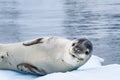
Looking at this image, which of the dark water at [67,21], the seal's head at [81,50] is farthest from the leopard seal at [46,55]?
the dark water at [67,21]

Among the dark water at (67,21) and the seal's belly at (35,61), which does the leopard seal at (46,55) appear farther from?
the dark water at (67,21)

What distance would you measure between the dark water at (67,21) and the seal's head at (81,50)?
1.73 metres

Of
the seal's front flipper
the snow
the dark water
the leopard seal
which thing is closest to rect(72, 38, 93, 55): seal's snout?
the leopard seal

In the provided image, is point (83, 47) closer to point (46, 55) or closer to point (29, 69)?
point (46, 55)

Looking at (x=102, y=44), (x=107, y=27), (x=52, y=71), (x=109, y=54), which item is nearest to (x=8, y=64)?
(x=52, y=71)

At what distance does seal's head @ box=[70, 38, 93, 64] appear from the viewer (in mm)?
2432

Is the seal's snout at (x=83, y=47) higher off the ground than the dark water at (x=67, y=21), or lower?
higher

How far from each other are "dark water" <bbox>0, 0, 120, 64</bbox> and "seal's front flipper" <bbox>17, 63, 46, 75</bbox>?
1.56 metres

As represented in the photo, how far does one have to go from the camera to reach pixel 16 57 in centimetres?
276

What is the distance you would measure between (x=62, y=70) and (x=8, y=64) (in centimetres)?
44

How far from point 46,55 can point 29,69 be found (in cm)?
17

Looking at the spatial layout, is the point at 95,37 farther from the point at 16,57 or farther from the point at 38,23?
the point at 16,57

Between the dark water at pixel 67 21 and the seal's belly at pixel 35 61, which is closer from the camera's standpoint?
the seal's belly at pixel 35 61

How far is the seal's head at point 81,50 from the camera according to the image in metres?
2.43
